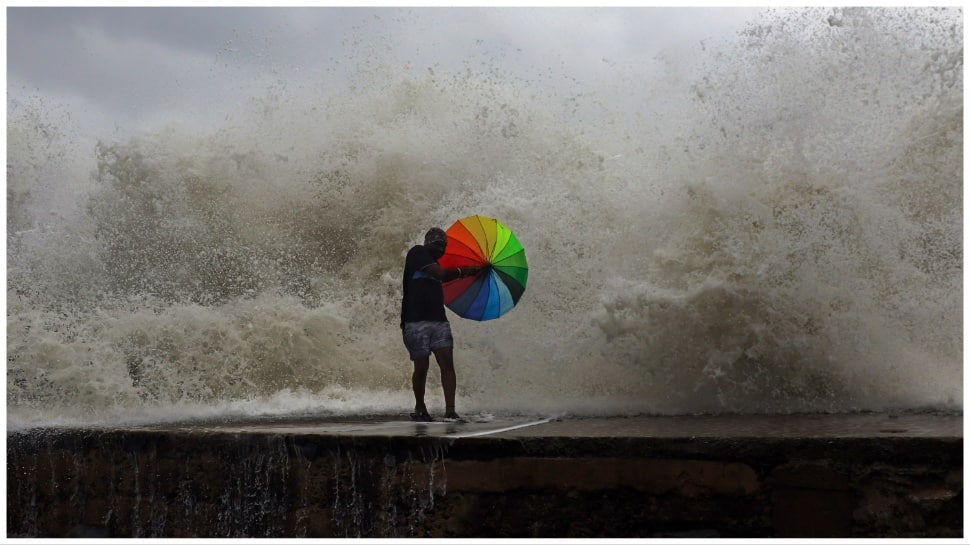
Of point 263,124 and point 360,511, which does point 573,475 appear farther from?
point 263,124

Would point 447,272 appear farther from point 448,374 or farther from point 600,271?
point 600,271

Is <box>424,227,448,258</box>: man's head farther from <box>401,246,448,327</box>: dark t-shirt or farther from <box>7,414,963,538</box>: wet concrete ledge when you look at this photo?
<box>7,414,963,538</box>: wet concrete ledge

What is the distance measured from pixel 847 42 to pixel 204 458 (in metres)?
5.71

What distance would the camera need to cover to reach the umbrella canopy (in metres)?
5.16

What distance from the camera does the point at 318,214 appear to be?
34.2 ft

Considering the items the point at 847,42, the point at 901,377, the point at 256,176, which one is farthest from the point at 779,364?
the point at 256,176

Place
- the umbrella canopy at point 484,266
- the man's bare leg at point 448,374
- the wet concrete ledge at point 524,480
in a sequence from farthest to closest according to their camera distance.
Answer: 1. the umbrella canopy at point 484,266
2. the man's bare leg at point 448,374
3. the wet concrete ledge at point 524,480

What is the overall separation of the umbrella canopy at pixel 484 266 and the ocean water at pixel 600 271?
0.88m

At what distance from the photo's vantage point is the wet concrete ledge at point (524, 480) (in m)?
3.61

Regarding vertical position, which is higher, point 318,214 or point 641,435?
point 318,214

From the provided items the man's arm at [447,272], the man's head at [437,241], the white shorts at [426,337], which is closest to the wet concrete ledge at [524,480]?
the white shorts at [426,337]

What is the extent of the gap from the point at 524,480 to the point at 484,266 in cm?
158

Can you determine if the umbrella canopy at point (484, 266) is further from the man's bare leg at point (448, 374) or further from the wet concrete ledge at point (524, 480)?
the wet concrete ledge at point (524, 480)

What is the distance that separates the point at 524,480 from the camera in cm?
386
